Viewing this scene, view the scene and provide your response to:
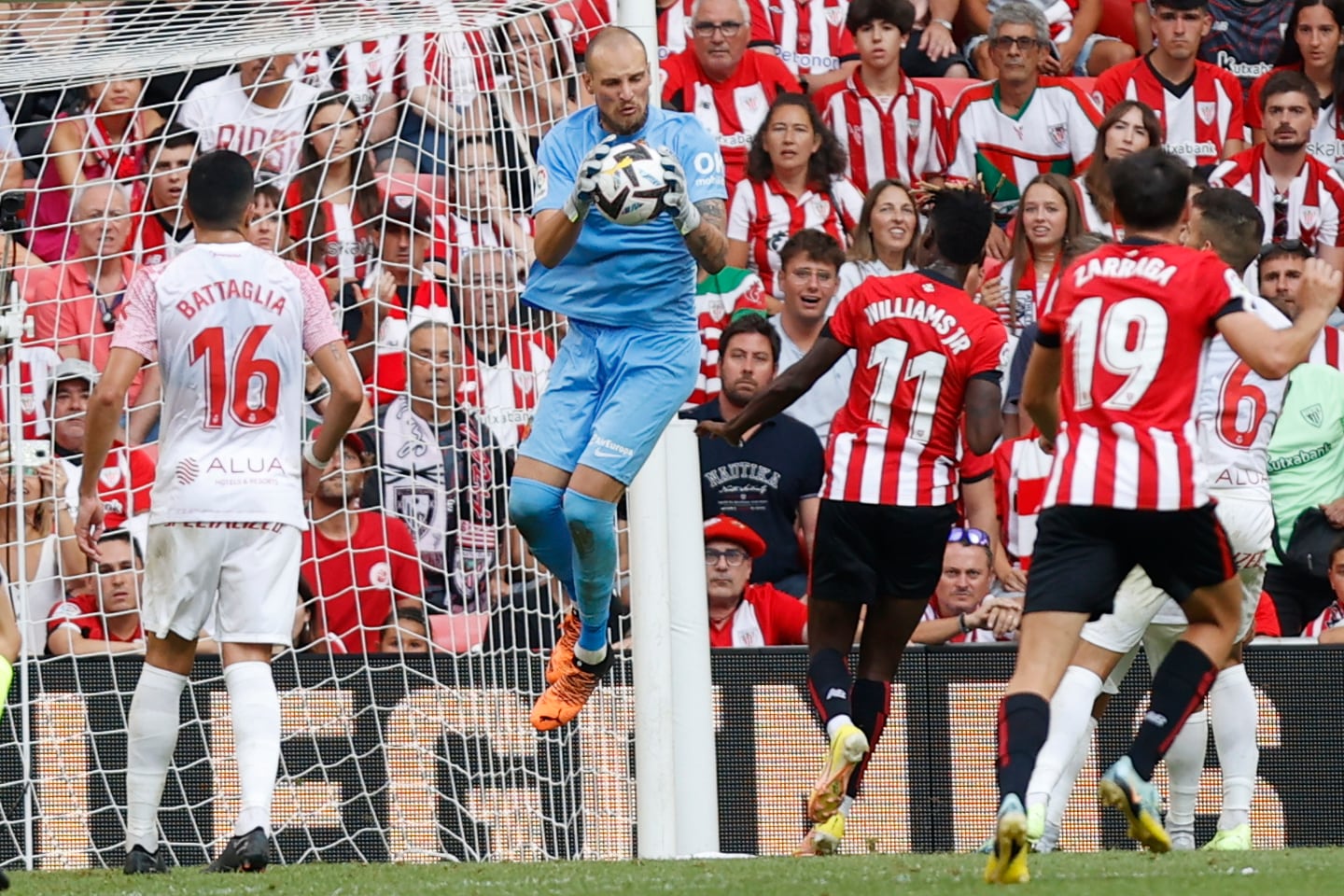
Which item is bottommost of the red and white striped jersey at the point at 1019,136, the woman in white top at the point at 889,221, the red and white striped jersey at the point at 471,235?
the red and white striped jersey at the point at 471,235

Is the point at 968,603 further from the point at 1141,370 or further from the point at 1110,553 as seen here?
the point at 1141,370

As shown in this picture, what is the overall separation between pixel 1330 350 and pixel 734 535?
3.37 meters

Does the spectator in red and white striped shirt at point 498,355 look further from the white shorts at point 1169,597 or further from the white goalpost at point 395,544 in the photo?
the white shorts at point 1169,597

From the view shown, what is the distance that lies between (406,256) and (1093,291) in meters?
5.16

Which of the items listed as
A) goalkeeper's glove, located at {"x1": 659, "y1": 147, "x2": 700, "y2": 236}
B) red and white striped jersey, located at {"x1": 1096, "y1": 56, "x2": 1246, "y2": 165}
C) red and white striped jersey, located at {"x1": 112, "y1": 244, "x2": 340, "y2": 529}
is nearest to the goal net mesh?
red and white striped jersey, located at {"x1": 112, "y1": 244, "x2": 340, "y2": 529}

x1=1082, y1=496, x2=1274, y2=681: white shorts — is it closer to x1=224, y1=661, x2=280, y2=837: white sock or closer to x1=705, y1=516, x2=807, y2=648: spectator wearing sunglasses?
x1=705, y1=516, x2=807, y2=648: spectator wearing sunglasses

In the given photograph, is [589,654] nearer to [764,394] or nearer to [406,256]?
[764,394]

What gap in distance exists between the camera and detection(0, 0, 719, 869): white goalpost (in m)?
7.85

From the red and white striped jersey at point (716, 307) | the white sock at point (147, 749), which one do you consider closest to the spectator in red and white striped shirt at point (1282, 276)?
the red and white striped jersey at point (716, 307)

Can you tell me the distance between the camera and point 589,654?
722 cm

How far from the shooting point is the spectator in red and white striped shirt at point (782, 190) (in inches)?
440

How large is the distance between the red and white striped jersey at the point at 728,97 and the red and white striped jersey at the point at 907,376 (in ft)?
15.2

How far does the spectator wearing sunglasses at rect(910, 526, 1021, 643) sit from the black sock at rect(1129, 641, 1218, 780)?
2.95 metres

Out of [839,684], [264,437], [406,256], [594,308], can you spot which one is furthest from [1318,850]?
[406,256]
